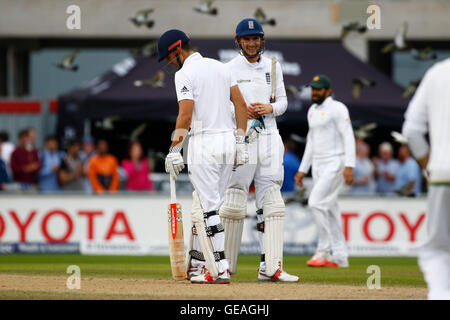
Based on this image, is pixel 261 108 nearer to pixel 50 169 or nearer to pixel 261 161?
pixel 261 161

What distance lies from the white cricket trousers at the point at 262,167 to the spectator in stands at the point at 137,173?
31.0ft

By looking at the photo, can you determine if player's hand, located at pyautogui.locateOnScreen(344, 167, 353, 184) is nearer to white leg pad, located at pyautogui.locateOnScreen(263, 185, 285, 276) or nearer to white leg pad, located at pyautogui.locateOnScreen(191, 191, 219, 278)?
white leg pad, located at pyautogui.locateOnScreen(263, 185, 285, 276)

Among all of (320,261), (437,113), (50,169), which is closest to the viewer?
(437,113)

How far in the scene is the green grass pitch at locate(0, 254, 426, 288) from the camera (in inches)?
406

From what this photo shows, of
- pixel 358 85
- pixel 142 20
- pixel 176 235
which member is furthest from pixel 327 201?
pixel 142 20

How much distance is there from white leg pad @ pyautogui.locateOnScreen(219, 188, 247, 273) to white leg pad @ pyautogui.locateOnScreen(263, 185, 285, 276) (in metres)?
0.28

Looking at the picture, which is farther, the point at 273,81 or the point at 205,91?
the point at 273,81

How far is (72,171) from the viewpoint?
1983cm

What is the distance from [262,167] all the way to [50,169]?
10.7 metres

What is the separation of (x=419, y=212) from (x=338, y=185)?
4898 mm

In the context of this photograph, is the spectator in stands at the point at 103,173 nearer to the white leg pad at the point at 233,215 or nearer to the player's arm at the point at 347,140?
the player's arm at the point at 347,140

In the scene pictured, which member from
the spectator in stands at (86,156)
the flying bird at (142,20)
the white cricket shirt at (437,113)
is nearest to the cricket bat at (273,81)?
the white cricket shirt at (437,113)

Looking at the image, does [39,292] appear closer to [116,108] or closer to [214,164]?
[214,164]
